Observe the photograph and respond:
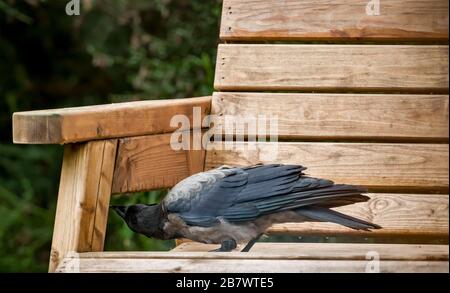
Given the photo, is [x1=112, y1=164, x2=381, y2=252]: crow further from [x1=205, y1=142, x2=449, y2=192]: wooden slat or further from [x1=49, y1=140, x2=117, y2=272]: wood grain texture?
[x1=205, y1=142, x2=449, y2=192]: wooden slat

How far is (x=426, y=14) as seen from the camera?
2.96 metres

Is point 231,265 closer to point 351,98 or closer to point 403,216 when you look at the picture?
point 403,216

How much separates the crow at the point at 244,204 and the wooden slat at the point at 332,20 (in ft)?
2.35

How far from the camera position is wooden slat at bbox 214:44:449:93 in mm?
2943

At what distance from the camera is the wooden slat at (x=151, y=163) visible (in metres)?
2.64

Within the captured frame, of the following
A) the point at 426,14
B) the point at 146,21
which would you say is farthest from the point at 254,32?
the point at 146,21

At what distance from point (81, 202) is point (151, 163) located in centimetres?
Answer: 44

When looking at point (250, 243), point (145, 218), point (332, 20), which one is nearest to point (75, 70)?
point (332, 20)

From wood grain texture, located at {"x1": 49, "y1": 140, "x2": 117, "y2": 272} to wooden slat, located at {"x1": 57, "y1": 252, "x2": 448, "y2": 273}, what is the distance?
11 cm

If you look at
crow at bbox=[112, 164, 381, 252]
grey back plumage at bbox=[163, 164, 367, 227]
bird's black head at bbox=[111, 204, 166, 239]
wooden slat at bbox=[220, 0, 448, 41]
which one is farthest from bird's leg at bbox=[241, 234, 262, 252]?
wooden slat at bbox=[220, 0, 448, 41]

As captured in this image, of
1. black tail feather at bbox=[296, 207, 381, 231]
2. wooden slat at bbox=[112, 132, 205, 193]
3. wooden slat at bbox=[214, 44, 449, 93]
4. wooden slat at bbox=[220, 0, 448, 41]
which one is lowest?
black tail feather at bbox=[296, 207, 381, 231]

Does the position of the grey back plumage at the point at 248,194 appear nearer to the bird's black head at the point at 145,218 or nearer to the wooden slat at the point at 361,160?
the bird's black head at the point at 145,218

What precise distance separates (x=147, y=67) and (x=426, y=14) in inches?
70.2
